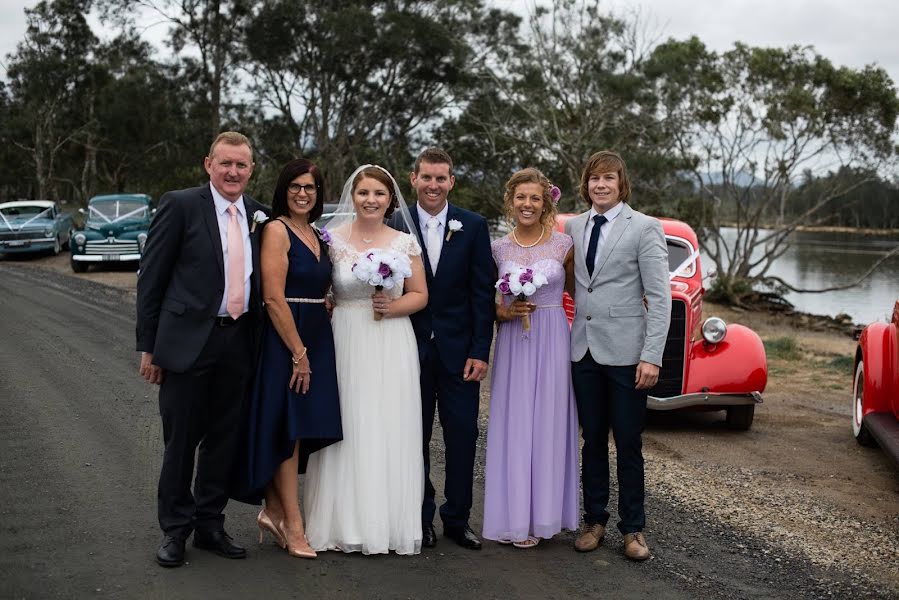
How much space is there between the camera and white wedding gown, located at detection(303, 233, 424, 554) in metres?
4.88

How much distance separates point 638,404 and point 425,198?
5.31ft

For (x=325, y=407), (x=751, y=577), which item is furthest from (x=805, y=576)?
(x=325, y=407)

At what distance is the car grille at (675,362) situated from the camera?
28.5 ft

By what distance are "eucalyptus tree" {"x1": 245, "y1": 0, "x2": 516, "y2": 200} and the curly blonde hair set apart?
32211 mm

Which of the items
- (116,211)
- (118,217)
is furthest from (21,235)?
(118,217)

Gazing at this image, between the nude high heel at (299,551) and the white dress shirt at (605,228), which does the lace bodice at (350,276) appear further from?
the nude high heel at (299,551)

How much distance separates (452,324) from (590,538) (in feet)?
4.65

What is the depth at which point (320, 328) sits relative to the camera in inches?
190

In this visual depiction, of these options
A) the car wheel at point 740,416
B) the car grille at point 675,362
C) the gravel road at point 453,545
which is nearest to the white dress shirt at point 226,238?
the gravel road at point 453,545

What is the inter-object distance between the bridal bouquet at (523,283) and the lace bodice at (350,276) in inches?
20.1

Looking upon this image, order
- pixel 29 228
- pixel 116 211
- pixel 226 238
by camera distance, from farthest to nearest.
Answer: pixel 29 228, pixel 116 211, pixel 226 238

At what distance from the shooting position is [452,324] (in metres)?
5.10

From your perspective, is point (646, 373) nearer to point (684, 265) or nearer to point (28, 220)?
point (684, 265)

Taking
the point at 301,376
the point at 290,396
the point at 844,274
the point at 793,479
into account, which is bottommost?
the point at 844,274
